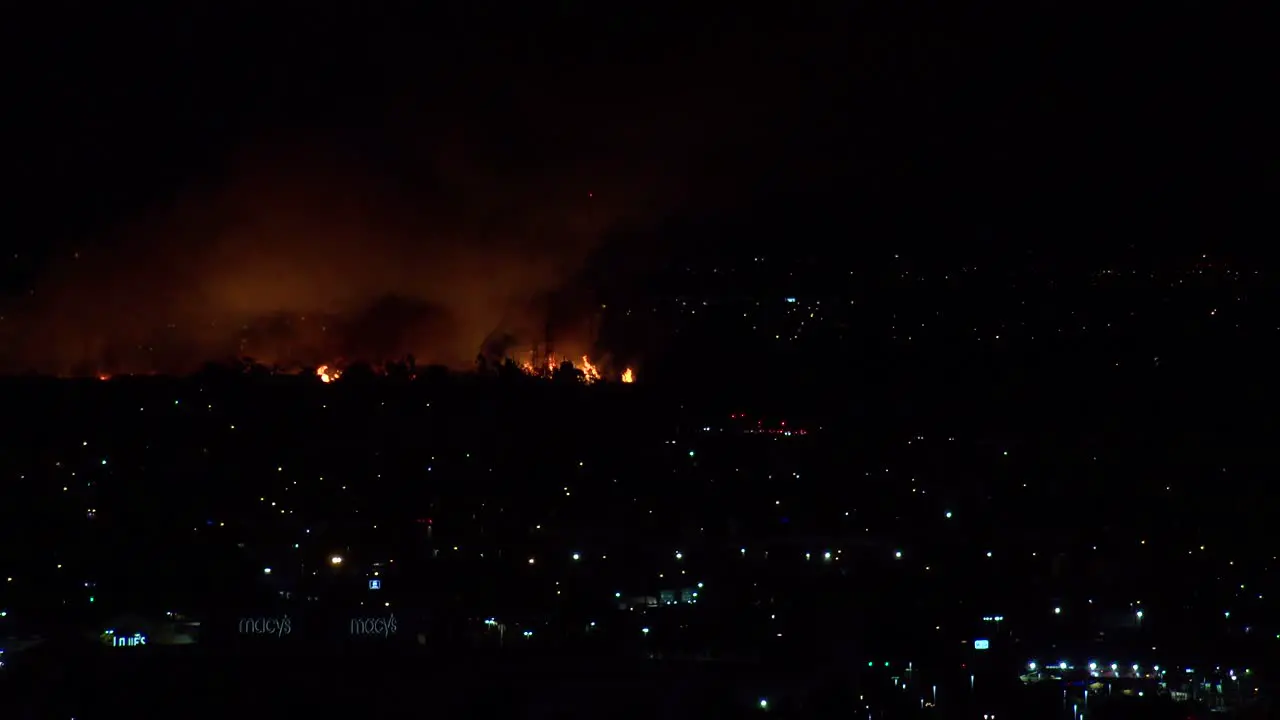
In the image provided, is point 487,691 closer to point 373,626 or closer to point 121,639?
point 373,626

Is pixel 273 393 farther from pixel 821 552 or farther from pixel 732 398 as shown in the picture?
pixel 821 552

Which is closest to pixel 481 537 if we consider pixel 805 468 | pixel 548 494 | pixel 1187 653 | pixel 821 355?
pixel 548 494

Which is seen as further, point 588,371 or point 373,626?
point 588,371

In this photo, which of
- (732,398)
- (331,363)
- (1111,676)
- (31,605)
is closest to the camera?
(1111,676)

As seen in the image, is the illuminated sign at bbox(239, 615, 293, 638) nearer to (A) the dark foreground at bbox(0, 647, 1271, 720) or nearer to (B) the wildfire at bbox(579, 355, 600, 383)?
(A) the dark foreground at bbox(0, 647, 1271, 720)

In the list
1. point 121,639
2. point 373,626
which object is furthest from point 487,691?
point 121,639

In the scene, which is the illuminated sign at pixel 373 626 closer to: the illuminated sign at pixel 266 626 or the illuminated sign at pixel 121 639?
the illuminated sign at pixel 266 626

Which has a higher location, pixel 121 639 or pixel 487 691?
pixel 121 639

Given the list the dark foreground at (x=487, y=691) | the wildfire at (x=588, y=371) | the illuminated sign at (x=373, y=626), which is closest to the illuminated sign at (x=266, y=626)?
the illuminated sign at (x=373, y=626)
